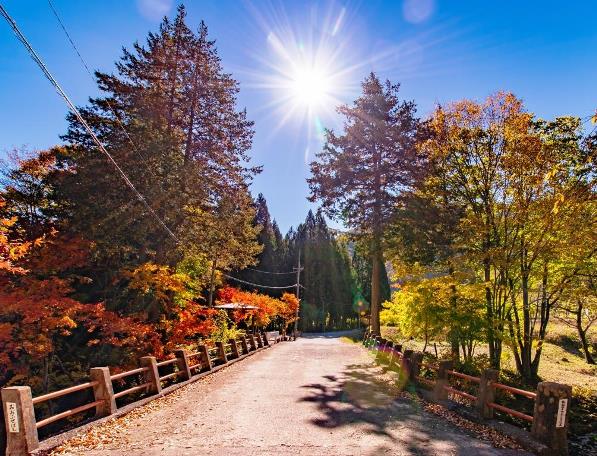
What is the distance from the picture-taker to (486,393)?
29.1 feet

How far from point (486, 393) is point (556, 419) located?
1.90m

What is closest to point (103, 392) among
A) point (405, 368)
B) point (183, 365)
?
point (183, 365)

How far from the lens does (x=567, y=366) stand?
26.2 meters

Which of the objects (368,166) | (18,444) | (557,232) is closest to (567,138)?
(557,232)

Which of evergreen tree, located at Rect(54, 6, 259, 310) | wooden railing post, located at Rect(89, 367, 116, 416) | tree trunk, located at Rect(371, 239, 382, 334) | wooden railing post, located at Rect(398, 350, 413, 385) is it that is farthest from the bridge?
tree trunk, located at Rect(371, 239, 382, 334)

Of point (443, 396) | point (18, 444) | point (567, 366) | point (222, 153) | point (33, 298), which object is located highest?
point (222, 153)

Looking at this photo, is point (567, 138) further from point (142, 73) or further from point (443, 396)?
point (142, 73)

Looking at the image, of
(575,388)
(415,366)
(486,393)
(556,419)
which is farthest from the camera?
(575,388)

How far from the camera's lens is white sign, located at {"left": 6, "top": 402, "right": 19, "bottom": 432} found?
6.23 metres

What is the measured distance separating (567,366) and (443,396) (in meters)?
21.6

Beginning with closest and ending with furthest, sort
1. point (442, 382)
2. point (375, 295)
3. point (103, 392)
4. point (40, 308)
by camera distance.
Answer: point (103, 392) < point (442, 382) < point (40, 308) < point (375, 295)

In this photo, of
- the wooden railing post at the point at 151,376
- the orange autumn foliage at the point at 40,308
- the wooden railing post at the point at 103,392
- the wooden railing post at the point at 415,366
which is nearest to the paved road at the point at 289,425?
the wooden railing post at the point at 103,392

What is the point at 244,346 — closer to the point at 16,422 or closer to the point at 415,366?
the point at 415,366

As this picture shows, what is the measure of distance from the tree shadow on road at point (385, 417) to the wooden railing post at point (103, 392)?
176 inches
